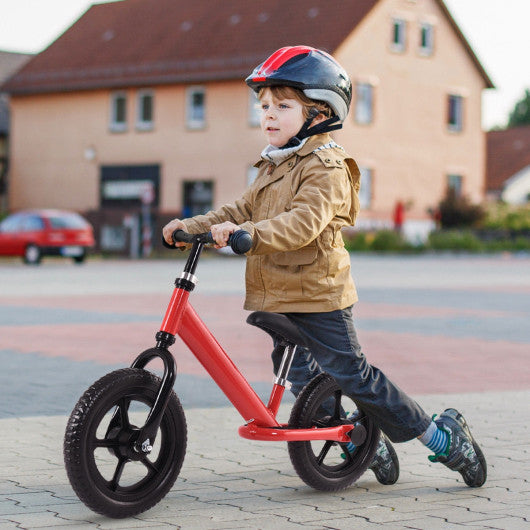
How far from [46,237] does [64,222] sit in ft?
2.75

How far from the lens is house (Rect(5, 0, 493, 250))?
4394 centimetres

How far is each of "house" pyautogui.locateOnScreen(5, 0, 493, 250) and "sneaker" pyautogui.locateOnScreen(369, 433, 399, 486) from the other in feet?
122

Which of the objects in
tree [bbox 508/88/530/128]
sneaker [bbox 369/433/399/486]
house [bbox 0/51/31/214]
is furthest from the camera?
tree [bbox 508/88/530/128]

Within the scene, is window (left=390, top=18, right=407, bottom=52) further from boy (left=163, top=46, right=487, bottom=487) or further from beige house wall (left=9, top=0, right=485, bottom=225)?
boy (left=163, top=46, right=487, bottom=487)

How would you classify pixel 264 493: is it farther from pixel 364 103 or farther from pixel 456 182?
pixel 456 182

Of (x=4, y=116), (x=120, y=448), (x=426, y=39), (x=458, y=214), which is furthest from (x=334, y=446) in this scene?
→ (x=4, y=116)

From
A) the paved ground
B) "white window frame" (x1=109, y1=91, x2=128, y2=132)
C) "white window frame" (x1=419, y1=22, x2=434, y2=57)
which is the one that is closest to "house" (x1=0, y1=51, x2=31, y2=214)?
"white window frame" (x1=109, y1=91, x2=128, y2=132)

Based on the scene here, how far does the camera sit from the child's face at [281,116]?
189 inches

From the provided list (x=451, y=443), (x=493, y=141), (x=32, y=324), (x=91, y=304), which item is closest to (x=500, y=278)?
(x=91, y=304)

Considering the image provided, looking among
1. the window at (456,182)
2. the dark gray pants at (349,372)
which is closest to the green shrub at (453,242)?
the window at (456,182)

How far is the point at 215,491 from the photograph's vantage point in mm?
5133

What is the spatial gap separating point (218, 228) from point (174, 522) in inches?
42.4

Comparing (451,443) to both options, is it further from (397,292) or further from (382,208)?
(382,208)

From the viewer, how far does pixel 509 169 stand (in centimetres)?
7169
